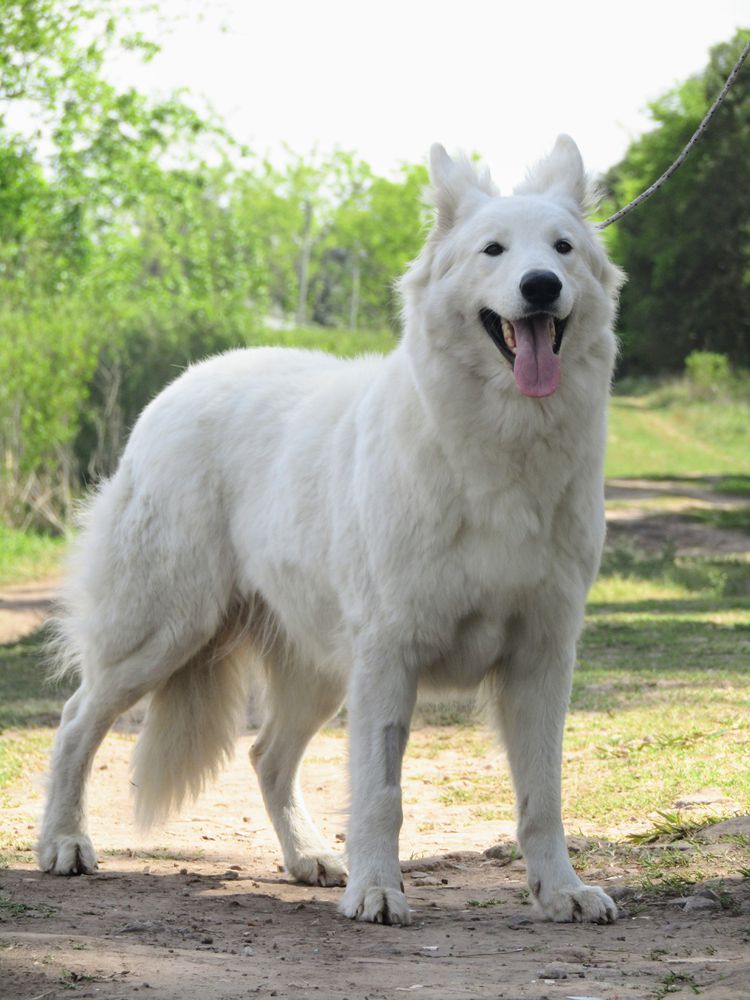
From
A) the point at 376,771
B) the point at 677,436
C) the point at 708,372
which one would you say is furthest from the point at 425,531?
the point at 708,372

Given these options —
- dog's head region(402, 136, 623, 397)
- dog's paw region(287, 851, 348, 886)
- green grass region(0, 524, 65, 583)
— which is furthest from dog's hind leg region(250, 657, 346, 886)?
green grass region(0, 524, 65, 583)

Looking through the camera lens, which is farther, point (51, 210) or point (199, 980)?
point (51, 210)

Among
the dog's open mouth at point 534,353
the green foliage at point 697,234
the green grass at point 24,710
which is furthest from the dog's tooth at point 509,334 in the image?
the green foliage at point 697,234

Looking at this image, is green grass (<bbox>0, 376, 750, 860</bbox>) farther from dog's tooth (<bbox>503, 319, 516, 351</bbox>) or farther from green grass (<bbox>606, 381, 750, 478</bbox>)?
green grass (<bbox>606, 381, 750, 478</bbox>)

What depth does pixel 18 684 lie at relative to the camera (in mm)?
9070

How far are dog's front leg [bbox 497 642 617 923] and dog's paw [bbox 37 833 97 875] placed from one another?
1676mm

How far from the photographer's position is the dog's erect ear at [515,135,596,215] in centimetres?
459

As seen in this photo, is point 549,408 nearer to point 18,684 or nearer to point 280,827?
point 280,827

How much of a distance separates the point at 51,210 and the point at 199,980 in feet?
97.1

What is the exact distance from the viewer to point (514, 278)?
4.05m

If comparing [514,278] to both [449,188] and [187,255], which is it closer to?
[449,188]

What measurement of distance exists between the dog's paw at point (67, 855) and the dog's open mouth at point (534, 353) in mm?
2452

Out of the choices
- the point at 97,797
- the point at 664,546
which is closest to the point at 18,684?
the point at 97,797

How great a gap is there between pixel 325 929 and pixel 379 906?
0.60 feet
